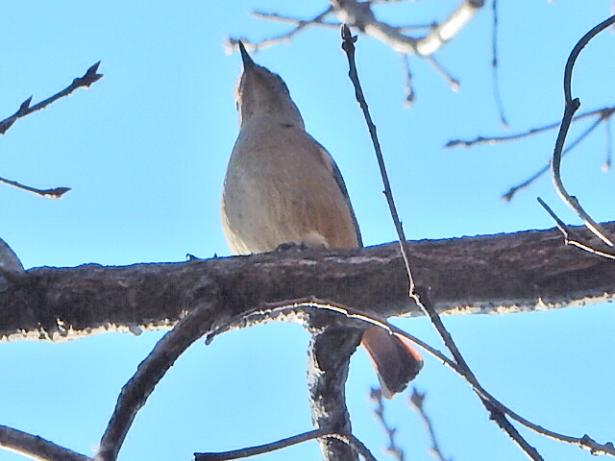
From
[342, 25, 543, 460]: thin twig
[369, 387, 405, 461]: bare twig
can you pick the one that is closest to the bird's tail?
[369, 387, 405, 461]: bare twig

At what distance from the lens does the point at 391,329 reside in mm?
2119

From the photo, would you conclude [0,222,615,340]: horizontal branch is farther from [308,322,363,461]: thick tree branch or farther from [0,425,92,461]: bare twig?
[0,425,92,461]: bare twig

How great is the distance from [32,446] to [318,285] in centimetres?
113

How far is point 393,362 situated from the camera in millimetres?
3713

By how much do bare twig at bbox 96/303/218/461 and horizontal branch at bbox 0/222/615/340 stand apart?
0.42 ft

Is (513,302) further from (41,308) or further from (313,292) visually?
(41,308)

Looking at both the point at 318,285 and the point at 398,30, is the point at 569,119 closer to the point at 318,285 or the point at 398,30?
the point at 398,30

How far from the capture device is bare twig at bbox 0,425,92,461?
2.10 m

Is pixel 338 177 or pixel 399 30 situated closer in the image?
pixel 399 30

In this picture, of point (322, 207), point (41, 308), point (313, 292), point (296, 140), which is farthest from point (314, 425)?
point (296, 140)

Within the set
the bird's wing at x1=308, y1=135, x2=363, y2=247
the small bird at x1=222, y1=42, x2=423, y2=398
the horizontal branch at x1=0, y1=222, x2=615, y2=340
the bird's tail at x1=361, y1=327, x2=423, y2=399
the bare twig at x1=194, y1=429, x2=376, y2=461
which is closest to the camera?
the bare twig at x1=194, y1=429, x2=376, y2=461

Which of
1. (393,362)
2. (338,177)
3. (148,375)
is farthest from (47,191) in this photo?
(338,177)

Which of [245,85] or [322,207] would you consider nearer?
[322,207]

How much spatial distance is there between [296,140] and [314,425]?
1.98m
